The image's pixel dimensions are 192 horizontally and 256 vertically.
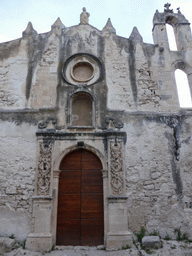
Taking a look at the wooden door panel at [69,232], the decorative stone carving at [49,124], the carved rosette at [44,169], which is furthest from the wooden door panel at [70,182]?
the decorative stone carving at [49,124]

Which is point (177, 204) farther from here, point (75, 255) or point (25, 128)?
point (25, 128)

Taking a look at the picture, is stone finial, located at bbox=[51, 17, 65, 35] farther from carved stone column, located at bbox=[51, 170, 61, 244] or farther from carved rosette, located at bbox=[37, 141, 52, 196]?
carved stone column, located at bbox=[51, 170, 61, 244]

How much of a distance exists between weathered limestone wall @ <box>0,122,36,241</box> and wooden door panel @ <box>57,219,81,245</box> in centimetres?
105

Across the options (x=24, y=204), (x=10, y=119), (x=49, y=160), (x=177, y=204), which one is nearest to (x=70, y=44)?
(x=10, y=119)

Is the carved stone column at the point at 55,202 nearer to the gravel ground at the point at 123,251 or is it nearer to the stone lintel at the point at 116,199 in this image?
the gravel ground at the point at 123,251

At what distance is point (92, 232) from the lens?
23.9 feet

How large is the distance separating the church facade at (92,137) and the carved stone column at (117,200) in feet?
0.11

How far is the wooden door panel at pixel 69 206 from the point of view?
7.44 m

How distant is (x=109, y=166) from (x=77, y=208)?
72.3 inches

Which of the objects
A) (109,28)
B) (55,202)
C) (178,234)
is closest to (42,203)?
(55,202)

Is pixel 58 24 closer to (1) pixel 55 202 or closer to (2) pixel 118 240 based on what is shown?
(1) pixel 55 202

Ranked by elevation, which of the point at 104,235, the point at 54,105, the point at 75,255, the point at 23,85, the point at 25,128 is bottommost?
the point at 75,255

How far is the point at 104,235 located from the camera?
23.5 ft

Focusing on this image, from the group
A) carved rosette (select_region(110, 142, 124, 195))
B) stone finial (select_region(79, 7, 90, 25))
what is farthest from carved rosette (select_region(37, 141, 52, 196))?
stone finial (select_region(79, 7, 90, 25))
